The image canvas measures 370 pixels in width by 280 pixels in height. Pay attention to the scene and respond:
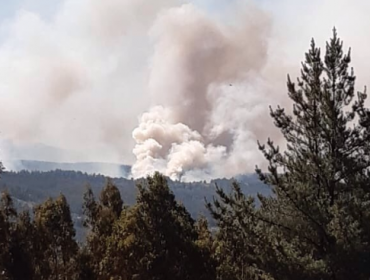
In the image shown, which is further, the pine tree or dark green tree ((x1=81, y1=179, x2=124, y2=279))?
dark green tree ((x1=81, y1=179, x2=124, y2=279))

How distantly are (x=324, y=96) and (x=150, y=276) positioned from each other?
15.0 meters

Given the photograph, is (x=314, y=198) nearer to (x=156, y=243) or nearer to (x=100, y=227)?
(x=156, y=243)

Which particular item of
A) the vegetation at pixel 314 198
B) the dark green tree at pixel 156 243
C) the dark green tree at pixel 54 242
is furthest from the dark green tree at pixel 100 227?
the vegetation at pixel 314 198

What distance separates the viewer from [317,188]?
24.4 meters

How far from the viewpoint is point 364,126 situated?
81.2 feet

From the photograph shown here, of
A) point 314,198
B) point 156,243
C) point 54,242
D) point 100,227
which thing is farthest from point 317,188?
point 54,242

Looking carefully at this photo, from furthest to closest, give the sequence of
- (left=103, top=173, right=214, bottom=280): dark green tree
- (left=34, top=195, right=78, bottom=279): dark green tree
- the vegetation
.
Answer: (left=34, top=195, right=78, bottom=279): dark green tree < (left=103, top=173, right=214, bottom=280): dark green tree < the vegetation

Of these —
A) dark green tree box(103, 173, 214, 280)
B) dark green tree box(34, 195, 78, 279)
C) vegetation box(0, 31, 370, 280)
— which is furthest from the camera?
dark green tree box(34, 195, 78, 279)

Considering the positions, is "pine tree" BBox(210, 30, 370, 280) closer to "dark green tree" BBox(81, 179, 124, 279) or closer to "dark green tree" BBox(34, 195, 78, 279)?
"dark green tree" BBox(81, 179, 124, 279)

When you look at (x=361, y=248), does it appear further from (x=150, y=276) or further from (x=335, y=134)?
(x=150, y=276)

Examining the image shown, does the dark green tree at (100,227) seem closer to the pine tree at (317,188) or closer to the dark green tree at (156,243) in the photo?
the dark green tree at (156,243)

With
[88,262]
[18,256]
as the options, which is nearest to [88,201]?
[88,262]

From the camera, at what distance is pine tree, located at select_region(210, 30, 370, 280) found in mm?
23328

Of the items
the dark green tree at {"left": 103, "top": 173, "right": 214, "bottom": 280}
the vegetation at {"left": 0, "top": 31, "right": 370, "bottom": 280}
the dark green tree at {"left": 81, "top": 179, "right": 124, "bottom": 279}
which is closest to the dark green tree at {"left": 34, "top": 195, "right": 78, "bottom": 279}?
the dark green tree at {"left": 81, "top": 179, "right": 124, "bottom": 279}
